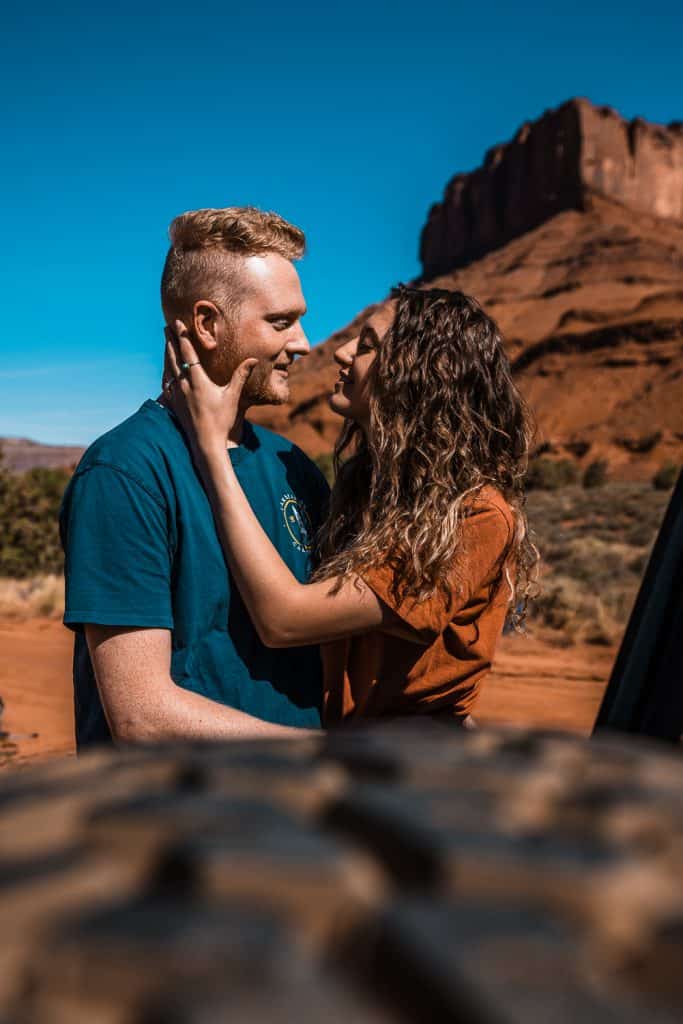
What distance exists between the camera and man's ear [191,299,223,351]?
8.89 ft

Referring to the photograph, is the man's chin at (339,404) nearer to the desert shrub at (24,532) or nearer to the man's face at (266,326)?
the man's face at (266,326)

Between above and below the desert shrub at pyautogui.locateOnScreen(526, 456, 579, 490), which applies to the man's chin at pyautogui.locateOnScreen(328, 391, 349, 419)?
below

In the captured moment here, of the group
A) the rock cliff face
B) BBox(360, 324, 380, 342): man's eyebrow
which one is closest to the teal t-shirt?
BBox(360, 324, 380, 342): man's eyebrow

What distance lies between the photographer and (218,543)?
2441 millimetres

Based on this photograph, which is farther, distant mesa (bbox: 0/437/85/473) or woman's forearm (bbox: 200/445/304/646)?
distant mesa (bbox: 0/437/85/473)

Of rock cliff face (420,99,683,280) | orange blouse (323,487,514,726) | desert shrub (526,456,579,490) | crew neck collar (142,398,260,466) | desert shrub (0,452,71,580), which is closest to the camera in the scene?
orange blouse (323,487,514,726)

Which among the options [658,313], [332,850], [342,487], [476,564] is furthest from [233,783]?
[658,313]

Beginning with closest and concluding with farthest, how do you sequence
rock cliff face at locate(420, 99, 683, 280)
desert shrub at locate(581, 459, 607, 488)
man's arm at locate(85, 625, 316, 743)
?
man's arm at locate(85, 625, 316, 743) < desert shrub at locate(581, 459, 607, 488) < rock cliff face at locate(420, 99, 683, 280)

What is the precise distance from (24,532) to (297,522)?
17.2 metres

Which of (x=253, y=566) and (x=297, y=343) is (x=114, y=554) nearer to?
(x=253, y=566)

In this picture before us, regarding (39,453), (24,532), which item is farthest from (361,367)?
(39,453)

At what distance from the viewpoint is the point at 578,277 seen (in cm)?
6662

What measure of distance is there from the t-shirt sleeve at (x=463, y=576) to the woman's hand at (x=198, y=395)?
53cm

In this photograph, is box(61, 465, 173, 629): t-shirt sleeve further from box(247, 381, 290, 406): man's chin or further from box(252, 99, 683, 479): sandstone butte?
box(252, 99, 683, 479): sandstone butte
